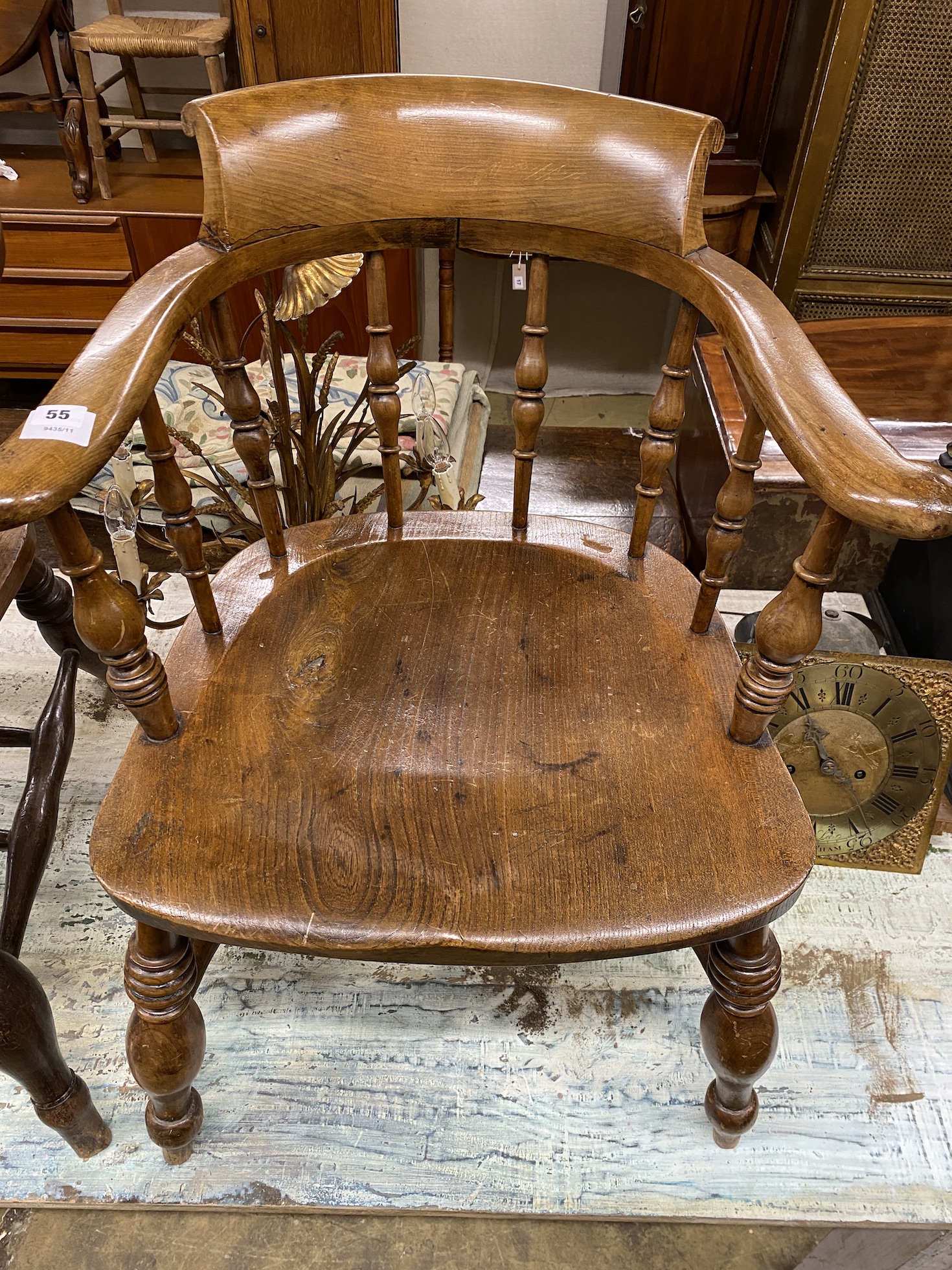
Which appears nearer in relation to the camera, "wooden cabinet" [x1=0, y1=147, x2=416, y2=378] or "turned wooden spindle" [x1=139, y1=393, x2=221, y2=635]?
"turned wooden spindle" [x1=139, y1=393, x2=221, y2=635]

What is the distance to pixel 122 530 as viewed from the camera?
0.90 metres

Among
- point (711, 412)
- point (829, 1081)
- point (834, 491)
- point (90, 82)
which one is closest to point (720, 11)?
point (711, 412)

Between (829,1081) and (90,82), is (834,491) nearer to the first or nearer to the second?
(829,1081)

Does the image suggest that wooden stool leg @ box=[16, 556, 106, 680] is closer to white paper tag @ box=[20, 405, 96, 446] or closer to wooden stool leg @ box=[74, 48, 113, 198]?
white paper tag @ box=[20, 405, 96, 446]

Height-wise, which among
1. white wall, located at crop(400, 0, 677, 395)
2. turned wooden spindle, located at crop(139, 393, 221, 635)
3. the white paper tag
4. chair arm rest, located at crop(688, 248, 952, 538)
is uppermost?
the white paper tag

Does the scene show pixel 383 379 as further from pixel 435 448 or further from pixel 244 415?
pixel 435 448

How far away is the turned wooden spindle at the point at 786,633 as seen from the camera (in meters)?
0.66

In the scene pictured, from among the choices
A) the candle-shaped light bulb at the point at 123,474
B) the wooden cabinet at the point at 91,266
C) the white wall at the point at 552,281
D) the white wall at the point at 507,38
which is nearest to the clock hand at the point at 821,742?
the candle-shaped light bulb at the point at 123,474

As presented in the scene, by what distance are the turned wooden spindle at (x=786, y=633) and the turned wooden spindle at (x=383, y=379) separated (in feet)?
1.41

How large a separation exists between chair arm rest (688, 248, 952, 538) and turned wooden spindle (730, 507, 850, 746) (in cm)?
5

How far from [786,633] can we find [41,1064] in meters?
0.74

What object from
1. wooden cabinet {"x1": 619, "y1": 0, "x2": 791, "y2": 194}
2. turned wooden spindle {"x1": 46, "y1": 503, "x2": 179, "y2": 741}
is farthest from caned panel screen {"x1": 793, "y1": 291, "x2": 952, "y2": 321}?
turned wooden spindle {"x1": 46, "y1": 503, "x2": 179, "y2": 741}

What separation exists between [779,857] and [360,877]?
1.04 ft

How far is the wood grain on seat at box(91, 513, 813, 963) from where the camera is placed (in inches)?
26.0
